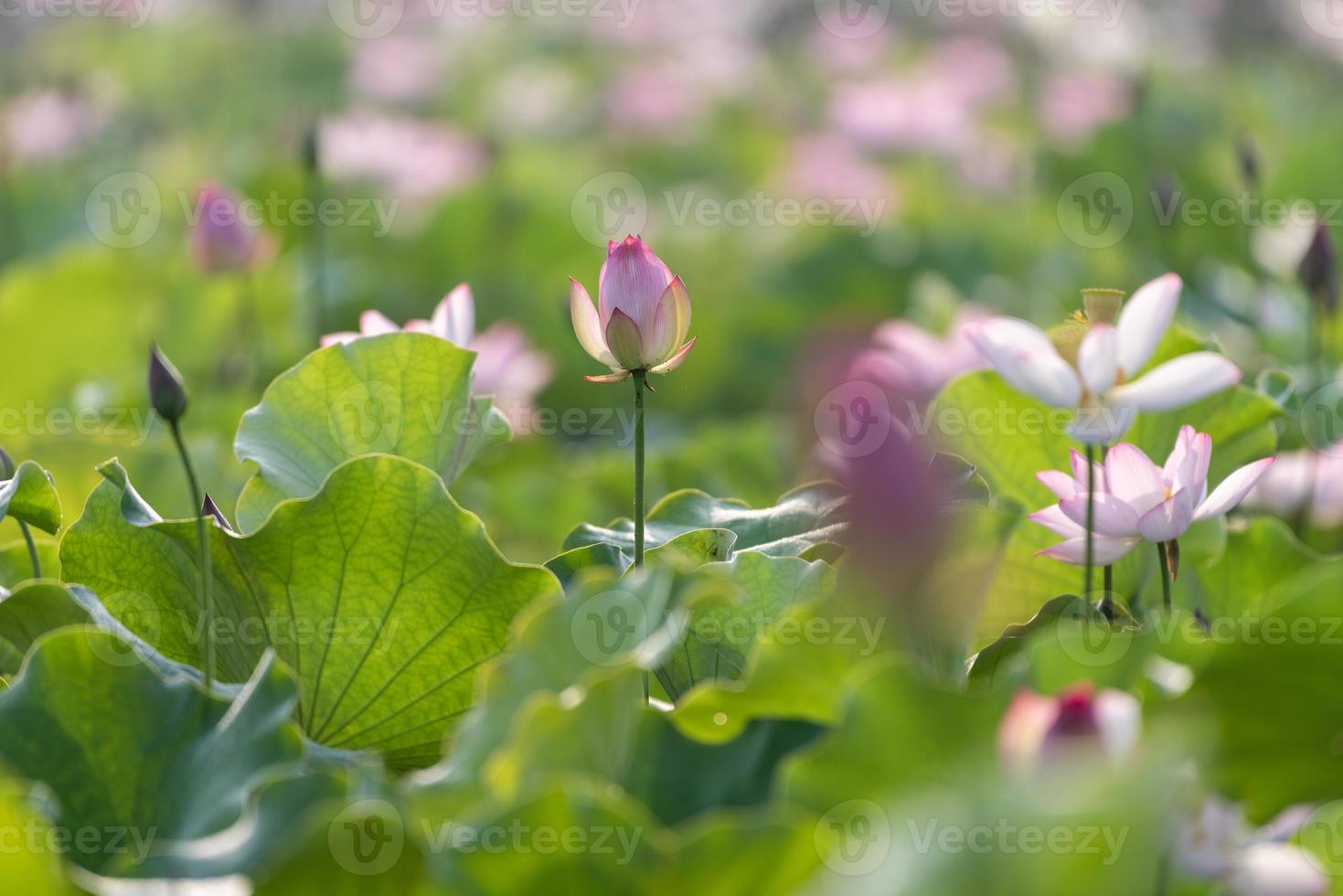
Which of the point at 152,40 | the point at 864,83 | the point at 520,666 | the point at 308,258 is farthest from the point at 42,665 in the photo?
the point at 152,40

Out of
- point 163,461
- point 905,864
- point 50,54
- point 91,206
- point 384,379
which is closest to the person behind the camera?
point 905,864

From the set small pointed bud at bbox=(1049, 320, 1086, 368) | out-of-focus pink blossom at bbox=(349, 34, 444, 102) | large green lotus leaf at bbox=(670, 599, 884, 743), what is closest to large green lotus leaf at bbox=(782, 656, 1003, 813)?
large green lotus leaf at bbox=(670, 599, 884, 743)

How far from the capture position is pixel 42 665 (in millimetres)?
553

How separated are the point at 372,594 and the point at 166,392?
12 centimetres

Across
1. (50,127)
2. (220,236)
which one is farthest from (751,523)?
(50,127)

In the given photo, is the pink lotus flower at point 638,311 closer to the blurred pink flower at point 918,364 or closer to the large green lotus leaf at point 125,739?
the large green lotus leaf at point 125,739

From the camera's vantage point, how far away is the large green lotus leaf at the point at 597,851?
1.43ft

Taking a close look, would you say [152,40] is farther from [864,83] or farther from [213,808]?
[213,808]

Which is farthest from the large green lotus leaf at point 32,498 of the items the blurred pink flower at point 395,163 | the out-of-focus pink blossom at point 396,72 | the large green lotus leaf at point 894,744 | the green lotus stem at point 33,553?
the out-of-focus pink blossom at point 396,72

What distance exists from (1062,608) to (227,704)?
1.18 ft

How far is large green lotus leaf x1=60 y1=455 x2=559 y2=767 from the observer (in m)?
0.65

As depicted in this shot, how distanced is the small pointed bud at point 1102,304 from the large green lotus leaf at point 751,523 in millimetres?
143

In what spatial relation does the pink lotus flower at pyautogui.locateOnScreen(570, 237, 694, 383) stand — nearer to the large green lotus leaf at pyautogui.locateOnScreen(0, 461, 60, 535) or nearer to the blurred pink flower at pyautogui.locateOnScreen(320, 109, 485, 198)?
the large green lotus leaf at pyautogui.locateOnScreen(0, 461, 60, 535)

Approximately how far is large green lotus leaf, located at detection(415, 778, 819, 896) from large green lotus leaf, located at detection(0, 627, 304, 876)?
0.13m
